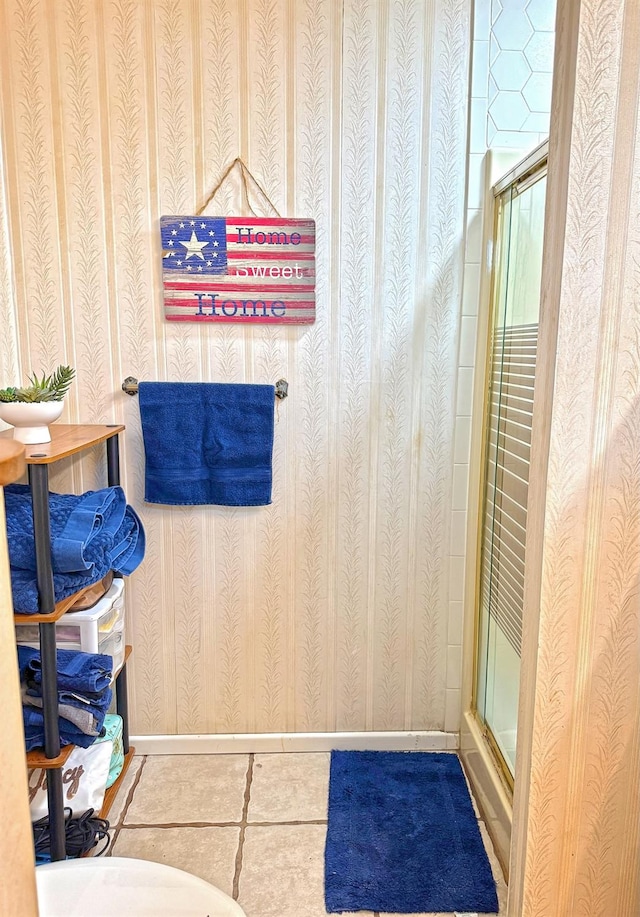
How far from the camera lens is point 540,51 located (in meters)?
1.73

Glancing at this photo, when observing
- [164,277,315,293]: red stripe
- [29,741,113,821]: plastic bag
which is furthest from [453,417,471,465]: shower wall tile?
[29,741,113,821]: plastic bag

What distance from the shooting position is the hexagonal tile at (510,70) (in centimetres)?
173

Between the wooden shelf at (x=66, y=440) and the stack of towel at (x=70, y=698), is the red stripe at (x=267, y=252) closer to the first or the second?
the wooden shelf at (x=66, y=440)

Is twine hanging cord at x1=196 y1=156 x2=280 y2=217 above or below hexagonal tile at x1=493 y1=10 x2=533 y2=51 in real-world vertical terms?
below

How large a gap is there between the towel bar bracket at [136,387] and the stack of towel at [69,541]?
0.97 feet

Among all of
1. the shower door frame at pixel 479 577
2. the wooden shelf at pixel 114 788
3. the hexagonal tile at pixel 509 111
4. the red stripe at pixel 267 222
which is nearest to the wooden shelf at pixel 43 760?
the wooden shelf at pixel 114 788

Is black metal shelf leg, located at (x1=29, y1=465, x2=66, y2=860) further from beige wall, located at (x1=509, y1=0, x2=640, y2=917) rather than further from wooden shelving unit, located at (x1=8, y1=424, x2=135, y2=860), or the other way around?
beige wall, located at (x1=509, y1=0, x2=640, y2=917)

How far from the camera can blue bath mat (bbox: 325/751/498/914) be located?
1.48m

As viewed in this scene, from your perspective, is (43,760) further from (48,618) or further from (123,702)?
(123,702)

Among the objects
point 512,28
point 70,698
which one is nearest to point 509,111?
point 512,28

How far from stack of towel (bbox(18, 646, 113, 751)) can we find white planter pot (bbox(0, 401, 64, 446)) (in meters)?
0.50

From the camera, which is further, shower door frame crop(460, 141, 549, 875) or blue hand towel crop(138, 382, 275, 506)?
blue hand towel crop(138, 382, 275, 506)

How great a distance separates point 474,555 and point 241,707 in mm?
841

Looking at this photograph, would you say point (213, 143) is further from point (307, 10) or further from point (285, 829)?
point (285, 829)
